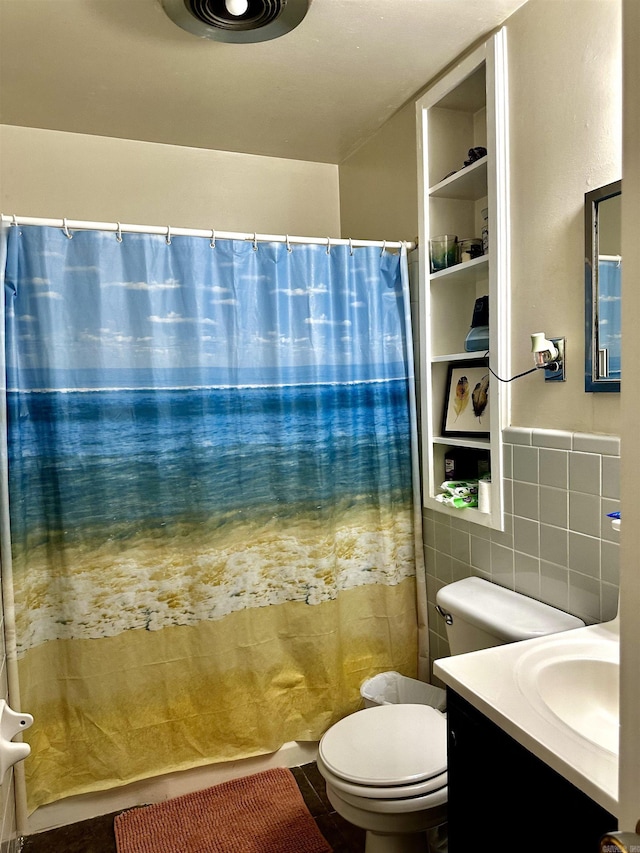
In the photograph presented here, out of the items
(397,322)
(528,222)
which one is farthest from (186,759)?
(528,222)

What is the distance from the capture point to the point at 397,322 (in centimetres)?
223

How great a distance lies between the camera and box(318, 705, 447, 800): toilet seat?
149cm

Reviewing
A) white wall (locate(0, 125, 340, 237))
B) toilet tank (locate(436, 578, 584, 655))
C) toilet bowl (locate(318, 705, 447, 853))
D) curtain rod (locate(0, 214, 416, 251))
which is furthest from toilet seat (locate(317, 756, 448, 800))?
white wall (locate(0, 125, 340, 237))

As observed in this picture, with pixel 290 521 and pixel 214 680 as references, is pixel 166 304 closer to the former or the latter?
pixel 290 521

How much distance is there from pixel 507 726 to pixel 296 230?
2.27 metres

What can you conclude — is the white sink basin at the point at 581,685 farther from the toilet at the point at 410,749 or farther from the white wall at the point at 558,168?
the white wall at the point at 558,168

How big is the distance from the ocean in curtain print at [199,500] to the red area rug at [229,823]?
61 cm

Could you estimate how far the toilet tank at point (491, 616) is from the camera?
152 cm

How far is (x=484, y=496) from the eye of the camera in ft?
6.11

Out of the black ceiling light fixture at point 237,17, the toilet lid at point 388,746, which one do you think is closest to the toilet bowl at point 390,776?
the toilet lid at point 388,746

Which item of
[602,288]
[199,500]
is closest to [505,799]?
[602,288]

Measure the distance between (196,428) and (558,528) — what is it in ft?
3.76

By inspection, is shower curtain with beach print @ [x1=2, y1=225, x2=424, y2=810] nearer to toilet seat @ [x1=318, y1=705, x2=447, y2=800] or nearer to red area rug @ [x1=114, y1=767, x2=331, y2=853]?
red area rug @ [x1=114, y1=767, x2=331, y2=853]

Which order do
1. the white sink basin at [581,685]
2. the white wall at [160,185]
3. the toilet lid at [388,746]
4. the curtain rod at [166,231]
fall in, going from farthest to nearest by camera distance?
the white wall at [160,185] → the curtain rod at [166,231] → the toilet lid at [388,746] → the white sink basin at [581,685]
